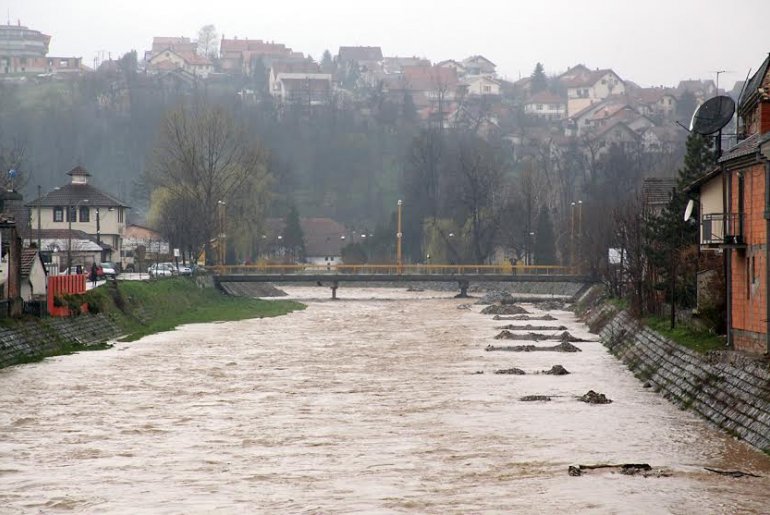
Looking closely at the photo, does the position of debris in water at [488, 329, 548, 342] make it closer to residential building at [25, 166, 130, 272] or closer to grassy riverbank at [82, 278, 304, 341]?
grassy riverbank at [82, 278, 304, 341]

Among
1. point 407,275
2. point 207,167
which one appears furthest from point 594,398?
point 207,167

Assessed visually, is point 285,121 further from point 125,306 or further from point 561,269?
point 125,306

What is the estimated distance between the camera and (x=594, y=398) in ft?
131

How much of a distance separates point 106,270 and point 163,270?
444cm

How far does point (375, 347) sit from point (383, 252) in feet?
264

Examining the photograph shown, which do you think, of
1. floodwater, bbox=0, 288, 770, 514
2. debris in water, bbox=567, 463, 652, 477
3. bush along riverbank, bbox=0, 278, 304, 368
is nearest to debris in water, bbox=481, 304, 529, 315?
bush along riverbank, bbox=0, 278, 304, 368

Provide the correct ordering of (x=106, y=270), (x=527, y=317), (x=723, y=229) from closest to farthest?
(x=723, y=229)
(x=527, y=317)
(x=106, y=270)

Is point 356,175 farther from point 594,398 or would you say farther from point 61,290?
point 594,398

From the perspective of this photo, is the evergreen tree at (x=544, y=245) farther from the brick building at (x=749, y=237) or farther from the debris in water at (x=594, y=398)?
the debris in water at (x=594, y=398)

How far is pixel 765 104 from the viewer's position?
137 ft

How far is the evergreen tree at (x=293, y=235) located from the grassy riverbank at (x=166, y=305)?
41257 millimetres

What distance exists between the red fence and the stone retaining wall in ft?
1.34

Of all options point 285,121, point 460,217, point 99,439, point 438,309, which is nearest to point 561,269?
point 460,217

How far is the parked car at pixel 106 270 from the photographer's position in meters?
81.2
